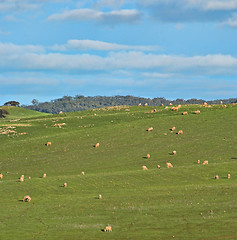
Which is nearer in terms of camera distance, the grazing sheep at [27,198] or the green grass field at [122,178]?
the green grass field at [122,178]

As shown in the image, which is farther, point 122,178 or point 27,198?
point 122,178

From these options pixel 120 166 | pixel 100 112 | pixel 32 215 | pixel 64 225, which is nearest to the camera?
pixel 64 225

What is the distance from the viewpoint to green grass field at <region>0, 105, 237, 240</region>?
30.5 meters

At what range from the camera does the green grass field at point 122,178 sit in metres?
30.5

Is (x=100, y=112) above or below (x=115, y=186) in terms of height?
above

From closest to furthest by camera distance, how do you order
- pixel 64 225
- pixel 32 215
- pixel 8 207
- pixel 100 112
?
pixel 64 225
pixel 32 215
pixel 8 207
pixel 100 112

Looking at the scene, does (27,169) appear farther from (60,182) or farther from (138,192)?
(138,192)

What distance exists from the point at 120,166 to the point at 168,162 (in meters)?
6.25

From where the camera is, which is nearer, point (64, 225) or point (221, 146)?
point (64, 225)

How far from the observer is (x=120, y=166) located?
5972cm

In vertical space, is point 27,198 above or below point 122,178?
below

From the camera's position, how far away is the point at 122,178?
48062 mm

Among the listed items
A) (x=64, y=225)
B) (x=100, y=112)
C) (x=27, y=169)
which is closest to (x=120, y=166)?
(x=27, y=169)

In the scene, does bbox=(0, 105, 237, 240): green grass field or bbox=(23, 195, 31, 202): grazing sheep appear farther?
bbox=(23, 195, 31, 202): grazing sheep
